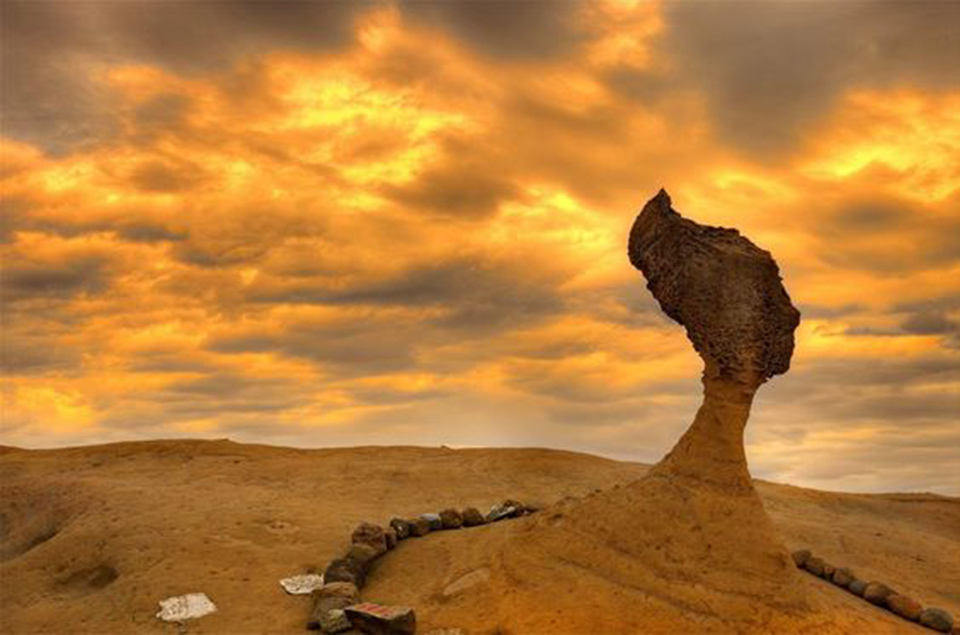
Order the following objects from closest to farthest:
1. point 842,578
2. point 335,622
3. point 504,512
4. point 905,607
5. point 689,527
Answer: point 335,622, point 689,527, point 905,607, point 842,578, point 504,512

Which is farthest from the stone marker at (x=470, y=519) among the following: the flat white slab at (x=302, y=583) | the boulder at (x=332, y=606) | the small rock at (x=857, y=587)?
the small rock at (x=857, y=587)

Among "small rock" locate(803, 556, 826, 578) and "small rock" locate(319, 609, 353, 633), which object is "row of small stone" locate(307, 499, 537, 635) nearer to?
"small rock" locate(319, 609, 353, 633)

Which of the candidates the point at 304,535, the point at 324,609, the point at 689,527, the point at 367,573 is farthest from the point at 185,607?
the point at 689,527

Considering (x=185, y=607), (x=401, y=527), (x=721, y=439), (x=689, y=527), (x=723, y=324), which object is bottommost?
(x=185, y=607)

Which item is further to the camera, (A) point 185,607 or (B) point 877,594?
(B) point 877,594

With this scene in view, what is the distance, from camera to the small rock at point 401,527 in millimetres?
12516

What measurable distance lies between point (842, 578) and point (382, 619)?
6.76m

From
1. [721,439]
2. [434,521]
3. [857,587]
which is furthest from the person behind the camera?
[434,521]

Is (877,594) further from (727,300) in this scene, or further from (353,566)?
(353,566)

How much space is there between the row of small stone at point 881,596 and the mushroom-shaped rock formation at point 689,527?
2429 millimetres

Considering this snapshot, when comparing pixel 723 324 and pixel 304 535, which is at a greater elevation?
pixel 723 324

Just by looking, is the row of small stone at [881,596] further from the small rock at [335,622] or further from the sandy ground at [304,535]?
the small rock at [335,622]

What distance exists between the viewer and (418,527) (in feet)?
41.6

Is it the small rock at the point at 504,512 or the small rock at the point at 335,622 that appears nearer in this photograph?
the small rock at the point at 335,622
